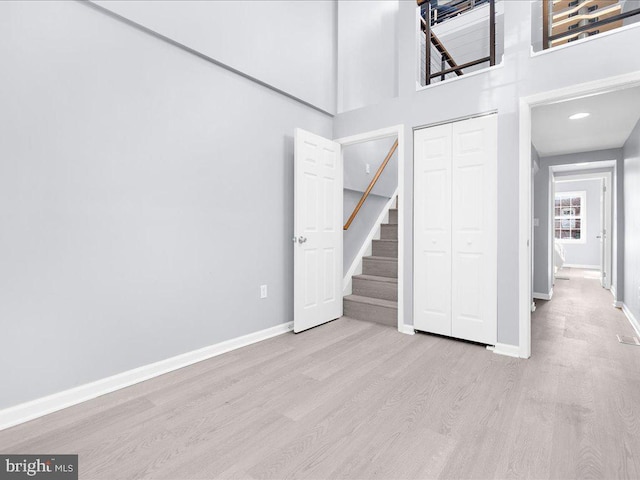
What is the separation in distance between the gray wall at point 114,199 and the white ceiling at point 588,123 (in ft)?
9.32

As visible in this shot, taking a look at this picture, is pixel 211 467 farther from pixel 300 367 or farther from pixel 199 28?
pixel 199 28

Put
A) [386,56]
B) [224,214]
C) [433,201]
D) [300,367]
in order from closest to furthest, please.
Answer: [300,367] < [224,214] < [433,201] < [386,56]

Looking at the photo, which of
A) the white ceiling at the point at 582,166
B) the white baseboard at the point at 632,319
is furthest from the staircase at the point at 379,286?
the white ceiling at the point at 582,166

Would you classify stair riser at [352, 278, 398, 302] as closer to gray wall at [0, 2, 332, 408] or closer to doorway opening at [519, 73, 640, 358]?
doorway opening at [519, 73, 640, 358]

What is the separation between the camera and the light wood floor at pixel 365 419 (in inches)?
55.6

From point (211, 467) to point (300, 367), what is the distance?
1.07m

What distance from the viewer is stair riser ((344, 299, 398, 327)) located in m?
3.43

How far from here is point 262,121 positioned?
300 centimetres

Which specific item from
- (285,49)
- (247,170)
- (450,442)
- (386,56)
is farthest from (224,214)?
(386,56)

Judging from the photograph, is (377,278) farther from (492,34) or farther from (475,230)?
(492,34)

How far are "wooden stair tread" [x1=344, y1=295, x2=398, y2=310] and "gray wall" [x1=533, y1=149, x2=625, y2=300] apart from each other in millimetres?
2795

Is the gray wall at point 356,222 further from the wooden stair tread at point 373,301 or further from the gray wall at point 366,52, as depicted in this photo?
the gray wall at point 366,52

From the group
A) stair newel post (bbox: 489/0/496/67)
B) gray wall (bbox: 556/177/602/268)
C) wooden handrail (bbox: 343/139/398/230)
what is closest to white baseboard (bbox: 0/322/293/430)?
wooden handrail (bbox: 343/139/398/230)

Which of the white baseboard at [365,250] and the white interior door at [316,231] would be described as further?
the white baseboard at [365,250]
